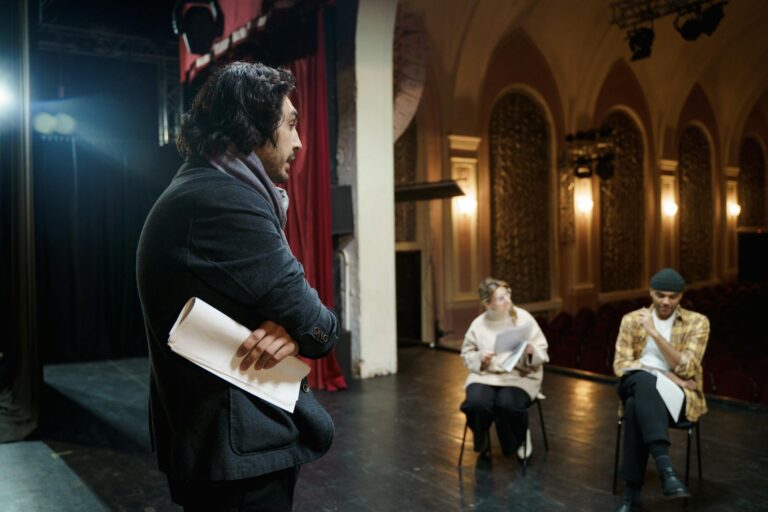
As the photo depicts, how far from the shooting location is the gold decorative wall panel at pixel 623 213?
41.3ft

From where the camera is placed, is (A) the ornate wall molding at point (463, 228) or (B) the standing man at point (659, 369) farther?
(A) the ornate wall molding at point (463, 228)

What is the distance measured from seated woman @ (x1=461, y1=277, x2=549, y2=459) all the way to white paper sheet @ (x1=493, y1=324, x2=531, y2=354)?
2 cm

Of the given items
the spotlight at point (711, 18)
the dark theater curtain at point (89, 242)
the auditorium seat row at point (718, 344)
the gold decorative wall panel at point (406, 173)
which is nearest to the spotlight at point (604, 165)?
the auditorium seat row at point (718, 344)

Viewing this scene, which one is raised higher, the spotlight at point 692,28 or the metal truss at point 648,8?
the metal truss at point 648,8

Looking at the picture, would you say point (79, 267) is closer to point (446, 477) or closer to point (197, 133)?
point (446, 477)

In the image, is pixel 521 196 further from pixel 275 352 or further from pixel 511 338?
pixel 275 352

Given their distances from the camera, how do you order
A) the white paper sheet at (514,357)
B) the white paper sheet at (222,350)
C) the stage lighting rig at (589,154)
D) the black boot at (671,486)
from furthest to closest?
1. the stage lighting rig at (589,154)
2. the white paper sheet at (514,357)
3. the black boot at (671,486)
4. the white paper sheet at (222,350)

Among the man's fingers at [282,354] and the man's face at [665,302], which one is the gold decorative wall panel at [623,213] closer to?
the man's face at [665,302]

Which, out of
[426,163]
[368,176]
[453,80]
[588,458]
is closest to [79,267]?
[368,176]

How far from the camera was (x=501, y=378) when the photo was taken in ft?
12.1

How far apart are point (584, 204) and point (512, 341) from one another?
8.67 meters

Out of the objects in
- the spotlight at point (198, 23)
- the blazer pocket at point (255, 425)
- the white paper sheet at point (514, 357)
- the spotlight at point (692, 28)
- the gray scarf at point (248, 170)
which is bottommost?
the white paper sheet at point (514, 357)

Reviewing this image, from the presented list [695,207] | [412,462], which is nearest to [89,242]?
[412,462]

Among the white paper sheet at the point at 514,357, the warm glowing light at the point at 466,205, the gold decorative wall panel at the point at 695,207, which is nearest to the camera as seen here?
the white paper sheet at the point at 514,357
